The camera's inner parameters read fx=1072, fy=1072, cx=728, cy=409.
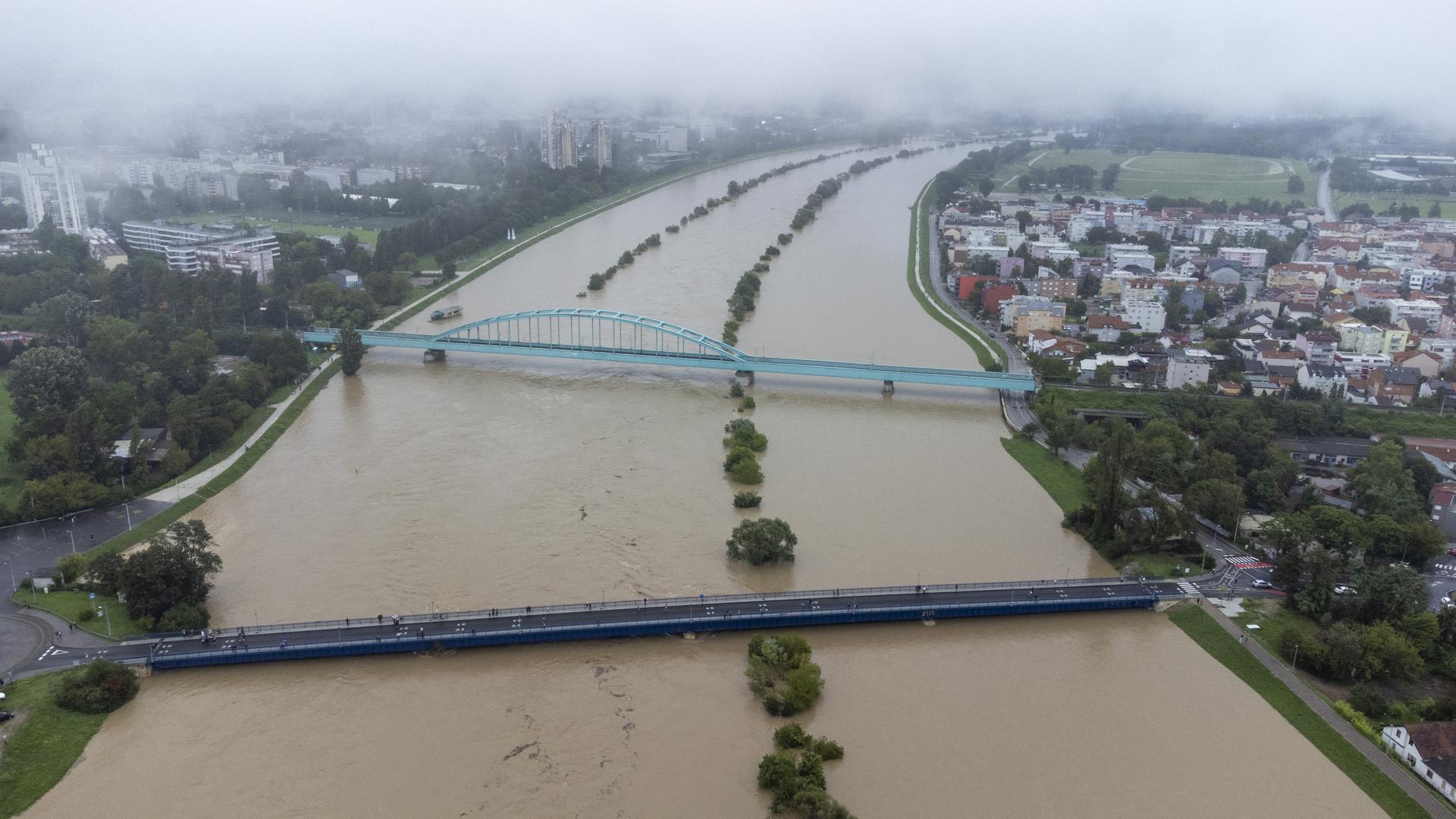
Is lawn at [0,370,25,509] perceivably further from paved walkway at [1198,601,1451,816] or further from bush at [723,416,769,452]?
paved walkway at [1198,601,1451,816]

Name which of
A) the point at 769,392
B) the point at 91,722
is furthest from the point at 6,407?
the point at 769,392

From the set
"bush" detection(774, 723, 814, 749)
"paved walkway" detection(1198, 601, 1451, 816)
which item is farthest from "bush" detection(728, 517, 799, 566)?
"paved walkway" detection(1198, 601, 1451, 816)

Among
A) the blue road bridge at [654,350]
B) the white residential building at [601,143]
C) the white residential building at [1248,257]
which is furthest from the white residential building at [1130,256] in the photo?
the white residential building at [601,143]

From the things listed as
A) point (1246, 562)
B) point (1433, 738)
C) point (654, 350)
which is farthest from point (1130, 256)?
point (1433, 738)

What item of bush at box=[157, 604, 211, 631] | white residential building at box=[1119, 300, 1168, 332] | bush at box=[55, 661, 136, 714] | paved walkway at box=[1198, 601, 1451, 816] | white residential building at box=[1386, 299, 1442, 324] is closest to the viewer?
paved walkway at box=[1198, 601, 1451, 816]

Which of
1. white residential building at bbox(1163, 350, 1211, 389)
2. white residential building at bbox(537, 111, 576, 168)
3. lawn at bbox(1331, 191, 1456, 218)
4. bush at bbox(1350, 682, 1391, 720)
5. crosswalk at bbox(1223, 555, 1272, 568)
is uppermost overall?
white residential building at bbox(537, 111, 576, 168)

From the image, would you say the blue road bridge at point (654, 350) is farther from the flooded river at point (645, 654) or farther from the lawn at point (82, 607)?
the lawn at point (82, 607)
